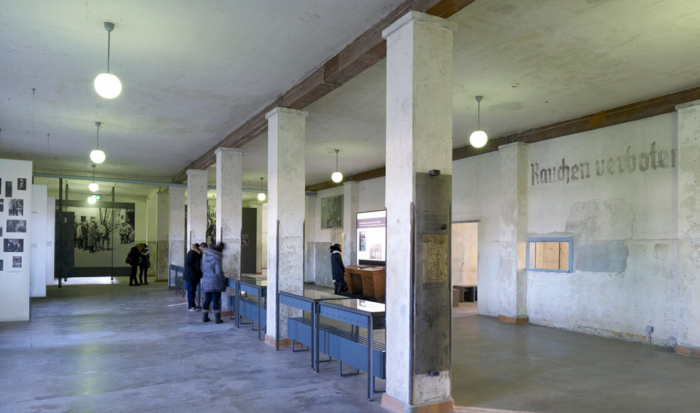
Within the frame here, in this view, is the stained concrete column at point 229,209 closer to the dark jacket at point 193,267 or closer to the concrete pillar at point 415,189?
the dark jacket at point 193,267

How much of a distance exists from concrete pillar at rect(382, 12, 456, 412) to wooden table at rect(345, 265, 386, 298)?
905cm

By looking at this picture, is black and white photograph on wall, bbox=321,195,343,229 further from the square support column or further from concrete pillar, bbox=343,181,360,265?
→ the square support column

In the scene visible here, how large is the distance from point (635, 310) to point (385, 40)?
6533 millimetres

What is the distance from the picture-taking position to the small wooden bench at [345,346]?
5211mm

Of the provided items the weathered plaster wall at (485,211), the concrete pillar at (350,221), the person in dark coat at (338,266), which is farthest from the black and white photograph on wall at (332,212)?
Answer: the weathered plaster wall at (485,211)

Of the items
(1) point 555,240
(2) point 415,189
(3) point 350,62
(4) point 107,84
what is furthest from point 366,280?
(4) point 107,84

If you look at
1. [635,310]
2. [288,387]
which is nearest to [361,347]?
[288,387]

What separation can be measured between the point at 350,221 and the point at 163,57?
1120 centimetres

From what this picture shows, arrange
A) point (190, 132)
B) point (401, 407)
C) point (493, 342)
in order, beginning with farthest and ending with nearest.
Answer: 1. point (190, 132)
2. point (493, 342)
3. point (401, 407)

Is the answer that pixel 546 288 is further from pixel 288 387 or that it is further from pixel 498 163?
pixel 288 387

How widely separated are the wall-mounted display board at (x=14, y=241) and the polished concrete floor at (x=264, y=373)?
0.75m

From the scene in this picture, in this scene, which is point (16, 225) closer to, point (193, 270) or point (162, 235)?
point (193, 270)

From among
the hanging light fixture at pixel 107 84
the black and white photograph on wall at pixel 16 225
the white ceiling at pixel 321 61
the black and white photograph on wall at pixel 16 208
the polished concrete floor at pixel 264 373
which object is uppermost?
the white ceiling at pixel 321 61

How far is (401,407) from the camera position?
4.70m
